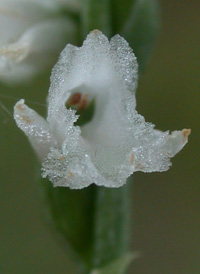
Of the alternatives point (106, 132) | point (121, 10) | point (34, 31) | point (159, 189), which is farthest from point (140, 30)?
point (159, 189)

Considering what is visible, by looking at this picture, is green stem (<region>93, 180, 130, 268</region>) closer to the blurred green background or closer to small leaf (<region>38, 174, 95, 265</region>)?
small leaf (<region>38, 174, 95, 265</region>)

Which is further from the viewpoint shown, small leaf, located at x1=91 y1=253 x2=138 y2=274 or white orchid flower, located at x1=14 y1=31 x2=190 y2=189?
small leaf, located at x1=91 y1=253 x2=138 y2=274

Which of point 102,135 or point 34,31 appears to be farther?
point 34,31

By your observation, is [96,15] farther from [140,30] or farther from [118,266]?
[118,266]

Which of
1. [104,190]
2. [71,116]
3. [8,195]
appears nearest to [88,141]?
[71,116]

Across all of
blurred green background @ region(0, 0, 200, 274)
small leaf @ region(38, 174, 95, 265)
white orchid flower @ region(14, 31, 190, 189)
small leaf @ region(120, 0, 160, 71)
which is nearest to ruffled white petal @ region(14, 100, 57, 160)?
white orchid flower @ region(14, 31, 190, 189)

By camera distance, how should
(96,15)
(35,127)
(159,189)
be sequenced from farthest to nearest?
(159,189) < (96,15) < (35,127)

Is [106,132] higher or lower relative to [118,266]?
higher
